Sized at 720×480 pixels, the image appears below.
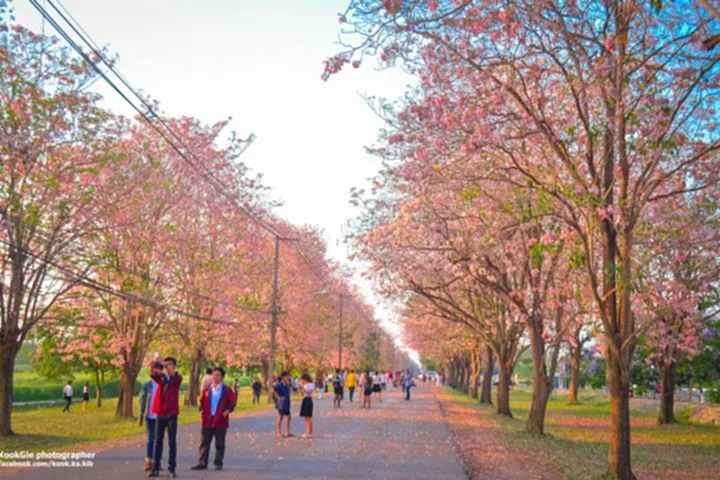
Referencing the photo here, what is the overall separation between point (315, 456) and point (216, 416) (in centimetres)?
280

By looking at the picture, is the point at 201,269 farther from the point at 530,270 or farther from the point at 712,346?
the point at 712,346

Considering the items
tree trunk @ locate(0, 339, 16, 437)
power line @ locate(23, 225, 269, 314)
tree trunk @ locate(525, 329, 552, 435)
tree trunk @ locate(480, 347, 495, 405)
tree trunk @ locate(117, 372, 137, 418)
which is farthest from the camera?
tree trunk @ locate(480, 347, 495, 405)

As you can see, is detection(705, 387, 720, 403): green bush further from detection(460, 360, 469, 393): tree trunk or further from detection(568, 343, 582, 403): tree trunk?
detection(460, 360, 469, 393): tree trunk

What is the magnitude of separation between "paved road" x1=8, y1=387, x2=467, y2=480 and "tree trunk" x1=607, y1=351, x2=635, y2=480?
252cm

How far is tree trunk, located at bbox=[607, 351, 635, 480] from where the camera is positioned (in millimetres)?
12422

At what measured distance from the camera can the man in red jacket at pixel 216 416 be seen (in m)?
12.2

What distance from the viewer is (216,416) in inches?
487

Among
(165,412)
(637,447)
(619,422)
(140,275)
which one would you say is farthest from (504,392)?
(165,412)

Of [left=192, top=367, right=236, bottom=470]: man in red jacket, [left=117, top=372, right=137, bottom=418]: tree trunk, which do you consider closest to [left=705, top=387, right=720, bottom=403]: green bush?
[left=117, top=372, right=137, bottom=418]: tree trunk

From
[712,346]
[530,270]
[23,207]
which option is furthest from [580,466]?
[712,346]

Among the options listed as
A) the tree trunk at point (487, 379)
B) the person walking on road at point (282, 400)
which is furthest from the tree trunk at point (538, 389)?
the tree trunk at point (487, 379)

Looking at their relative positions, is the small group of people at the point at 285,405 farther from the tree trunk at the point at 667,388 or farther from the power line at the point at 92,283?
the tree trunk at the point at 667,388

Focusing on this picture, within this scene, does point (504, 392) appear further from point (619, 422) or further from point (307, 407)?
point (619, 422)

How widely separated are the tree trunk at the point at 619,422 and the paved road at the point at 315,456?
99.1 inches
